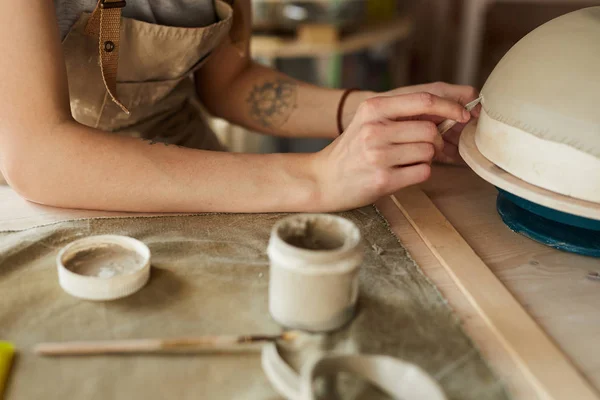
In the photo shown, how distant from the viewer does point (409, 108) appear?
0.89 m

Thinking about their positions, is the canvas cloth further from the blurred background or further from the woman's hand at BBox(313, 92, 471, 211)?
the blurred background

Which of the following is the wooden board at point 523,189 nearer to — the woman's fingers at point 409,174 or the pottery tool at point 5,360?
the woman's fingers at point 409,174

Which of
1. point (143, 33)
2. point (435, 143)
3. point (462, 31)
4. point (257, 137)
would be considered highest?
point (143, 33)

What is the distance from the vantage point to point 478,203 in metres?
1.05

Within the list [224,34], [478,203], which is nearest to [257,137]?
[224,34]

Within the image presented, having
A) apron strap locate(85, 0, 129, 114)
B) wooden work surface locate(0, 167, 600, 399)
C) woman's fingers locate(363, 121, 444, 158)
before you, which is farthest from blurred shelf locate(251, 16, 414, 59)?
woman's fingers locate(363, 121, 444, 158)

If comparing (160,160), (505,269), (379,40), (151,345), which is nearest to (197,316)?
(151,345)

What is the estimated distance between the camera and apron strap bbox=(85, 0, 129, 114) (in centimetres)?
101

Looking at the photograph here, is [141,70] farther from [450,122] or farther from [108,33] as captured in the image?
[450,122]

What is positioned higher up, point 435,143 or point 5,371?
point 435,143

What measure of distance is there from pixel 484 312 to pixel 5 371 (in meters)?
0.53

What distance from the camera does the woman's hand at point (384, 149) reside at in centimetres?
90

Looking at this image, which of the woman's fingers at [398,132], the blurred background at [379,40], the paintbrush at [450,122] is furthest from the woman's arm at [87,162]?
the blurred background at [379,40]

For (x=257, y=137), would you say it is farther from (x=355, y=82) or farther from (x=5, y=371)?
(x=5, y=371)
